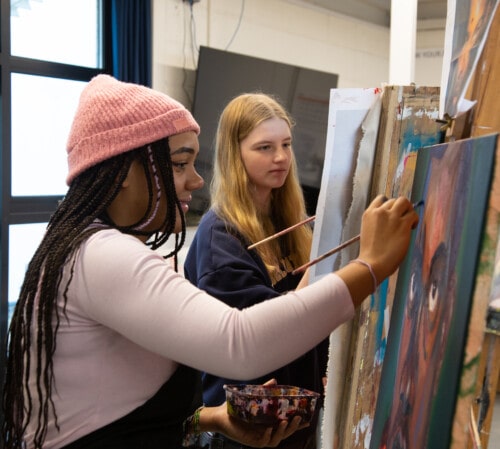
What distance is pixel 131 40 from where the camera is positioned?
3.45 meters

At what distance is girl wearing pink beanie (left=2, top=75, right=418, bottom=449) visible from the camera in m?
0.82

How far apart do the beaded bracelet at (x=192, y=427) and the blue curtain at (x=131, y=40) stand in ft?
8.29

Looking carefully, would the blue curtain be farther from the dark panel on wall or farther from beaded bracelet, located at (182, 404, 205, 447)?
beaded bracelet, located at (182, 404, 205, 447)

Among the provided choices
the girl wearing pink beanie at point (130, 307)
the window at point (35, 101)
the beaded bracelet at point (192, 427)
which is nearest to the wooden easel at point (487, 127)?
the girl wearing pink beanie at point (130, 307)

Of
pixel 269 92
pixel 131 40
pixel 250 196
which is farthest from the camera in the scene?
pixel 269 92

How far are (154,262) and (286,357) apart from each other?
206 mm


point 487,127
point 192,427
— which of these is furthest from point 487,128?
point 192,427

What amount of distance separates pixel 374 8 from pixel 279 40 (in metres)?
1.24

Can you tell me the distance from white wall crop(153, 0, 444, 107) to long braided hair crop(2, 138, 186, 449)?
106 inches

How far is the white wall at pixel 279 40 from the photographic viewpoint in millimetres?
3678

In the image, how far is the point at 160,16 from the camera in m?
3.60

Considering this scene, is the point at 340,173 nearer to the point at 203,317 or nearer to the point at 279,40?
the point at 203,317

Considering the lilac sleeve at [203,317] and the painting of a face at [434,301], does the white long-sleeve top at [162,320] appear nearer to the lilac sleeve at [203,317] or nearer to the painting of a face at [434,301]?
the lilac sleeve at [203,317]

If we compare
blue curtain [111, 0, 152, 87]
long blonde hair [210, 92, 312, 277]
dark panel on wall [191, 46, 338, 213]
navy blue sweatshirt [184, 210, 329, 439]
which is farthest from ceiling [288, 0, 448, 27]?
navy blue sweatshirt [184, 210, 329, 439]
